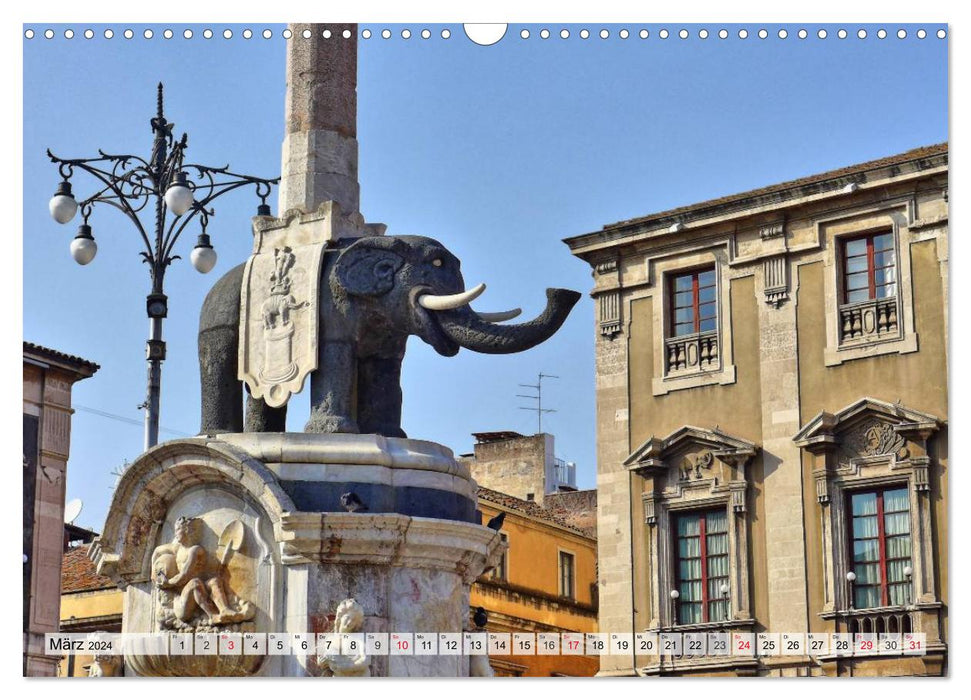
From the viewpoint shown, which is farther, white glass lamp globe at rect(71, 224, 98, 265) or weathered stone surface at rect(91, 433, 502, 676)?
white glass lamp globe at rect(71, 224, 98, 265)

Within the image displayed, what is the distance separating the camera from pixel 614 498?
26.8m

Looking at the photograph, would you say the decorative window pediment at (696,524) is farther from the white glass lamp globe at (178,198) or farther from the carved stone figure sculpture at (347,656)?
the carved stone figure sculpture at (347,656)

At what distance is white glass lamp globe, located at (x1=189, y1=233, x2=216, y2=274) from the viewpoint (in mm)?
16562

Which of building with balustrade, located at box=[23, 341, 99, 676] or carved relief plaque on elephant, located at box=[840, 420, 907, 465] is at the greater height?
carved relief plaque on elephant, located at box=[840, 420, 907, 465]

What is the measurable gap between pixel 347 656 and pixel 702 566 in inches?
540

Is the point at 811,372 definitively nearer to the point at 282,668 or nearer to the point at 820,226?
the point at 820,226

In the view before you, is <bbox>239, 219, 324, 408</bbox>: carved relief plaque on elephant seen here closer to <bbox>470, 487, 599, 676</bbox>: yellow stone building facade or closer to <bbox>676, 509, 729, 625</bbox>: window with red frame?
<bbox>676, 509, 729, 625</bbox>: window with red frame

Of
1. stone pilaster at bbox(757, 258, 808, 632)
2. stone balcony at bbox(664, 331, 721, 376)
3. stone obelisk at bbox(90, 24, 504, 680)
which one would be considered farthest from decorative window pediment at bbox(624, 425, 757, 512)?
stone obelisk at bbox(90, 24, 504, 680)

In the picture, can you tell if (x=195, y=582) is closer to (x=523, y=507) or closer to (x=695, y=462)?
(x=695, y=462)

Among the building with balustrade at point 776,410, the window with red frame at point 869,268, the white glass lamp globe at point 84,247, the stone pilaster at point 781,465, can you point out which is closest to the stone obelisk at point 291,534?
the white glass lamp globe at point 84,247

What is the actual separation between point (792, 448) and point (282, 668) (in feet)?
45.0

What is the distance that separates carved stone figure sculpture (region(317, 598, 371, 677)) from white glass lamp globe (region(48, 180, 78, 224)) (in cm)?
443

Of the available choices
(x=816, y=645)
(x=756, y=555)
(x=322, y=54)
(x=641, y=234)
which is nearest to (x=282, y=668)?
(x=322, y=54)

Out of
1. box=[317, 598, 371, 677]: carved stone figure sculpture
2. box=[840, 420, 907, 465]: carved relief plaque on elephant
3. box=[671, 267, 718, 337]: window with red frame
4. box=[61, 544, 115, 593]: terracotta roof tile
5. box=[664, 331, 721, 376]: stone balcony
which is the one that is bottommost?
box=[317, 598, 371, 677]: carved stone figure sculpture
